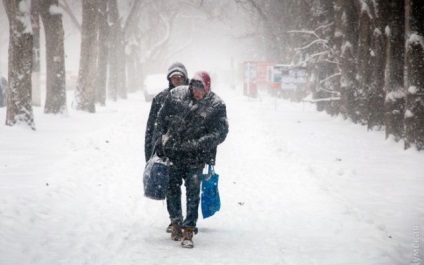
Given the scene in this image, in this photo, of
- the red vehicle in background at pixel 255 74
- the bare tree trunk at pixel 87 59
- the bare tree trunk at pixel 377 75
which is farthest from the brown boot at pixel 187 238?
the red vehicle in background at pixel 255 74

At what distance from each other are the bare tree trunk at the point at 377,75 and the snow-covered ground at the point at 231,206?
10.3 feet

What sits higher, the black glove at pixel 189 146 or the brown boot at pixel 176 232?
the black glove at pixel 189 146

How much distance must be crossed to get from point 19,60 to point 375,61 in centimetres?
1107

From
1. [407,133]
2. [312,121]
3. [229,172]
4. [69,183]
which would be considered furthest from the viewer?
[312,121]

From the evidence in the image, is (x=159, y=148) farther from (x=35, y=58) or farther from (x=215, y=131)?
(x=35, y=58)

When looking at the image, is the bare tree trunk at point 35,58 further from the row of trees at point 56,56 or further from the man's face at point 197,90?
the man's face at point 197,90

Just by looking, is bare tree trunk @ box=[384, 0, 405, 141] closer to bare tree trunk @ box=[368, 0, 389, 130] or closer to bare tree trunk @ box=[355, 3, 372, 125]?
bare tree trunk @ box=[368, 0, 389, 130]

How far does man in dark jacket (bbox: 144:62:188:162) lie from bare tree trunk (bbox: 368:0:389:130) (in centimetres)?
1041

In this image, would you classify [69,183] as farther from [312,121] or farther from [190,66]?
[190,66]

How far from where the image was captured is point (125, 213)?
6922 mm

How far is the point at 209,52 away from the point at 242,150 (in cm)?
10627

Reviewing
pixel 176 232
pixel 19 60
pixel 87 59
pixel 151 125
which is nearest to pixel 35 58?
pixel 87 59

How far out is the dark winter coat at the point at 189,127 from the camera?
545 centimetres

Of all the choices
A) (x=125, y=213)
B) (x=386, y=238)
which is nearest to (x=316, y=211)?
(x=386, y=238)
